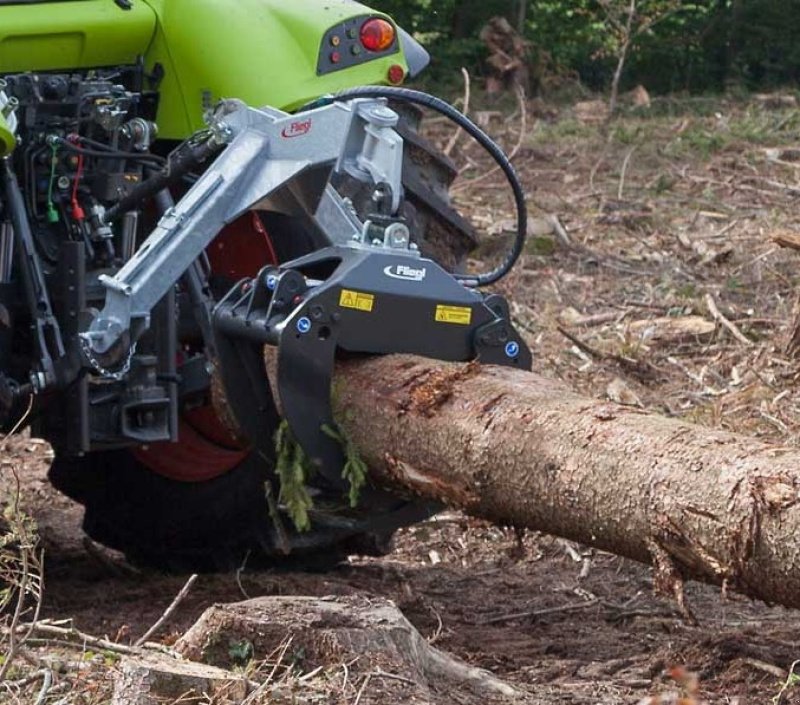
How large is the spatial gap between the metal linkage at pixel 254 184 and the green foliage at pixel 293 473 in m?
0.47

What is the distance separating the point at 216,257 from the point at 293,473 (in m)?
1.05

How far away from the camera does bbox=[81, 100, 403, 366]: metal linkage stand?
14.5ft

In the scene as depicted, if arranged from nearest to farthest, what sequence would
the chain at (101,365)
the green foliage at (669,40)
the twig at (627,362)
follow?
1. the chain at (101,365)
2. the twig at (627,362)
3. the green foliage at (669,40)

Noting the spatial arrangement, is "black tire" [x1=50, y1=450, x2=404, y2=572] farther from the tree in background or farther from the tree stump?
the tree in background

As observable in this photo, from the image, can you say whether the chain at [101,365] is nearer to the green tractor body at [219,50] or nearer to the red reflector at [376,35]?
the green tractor body at [219,50]

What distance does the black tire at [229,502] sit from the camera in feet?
16.7

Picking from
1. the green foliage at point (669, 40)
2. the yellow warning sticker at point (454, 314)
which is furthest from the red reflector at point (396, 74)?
the green foliage at point (669, 40)

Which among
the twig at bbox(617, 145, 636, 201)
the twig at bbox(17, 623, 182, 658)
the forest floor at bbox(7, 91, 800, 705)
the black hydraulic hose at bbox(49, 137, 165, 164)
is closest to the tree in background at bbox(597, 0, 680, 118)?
the forest floor at bbox(7, 91, 800, 705)

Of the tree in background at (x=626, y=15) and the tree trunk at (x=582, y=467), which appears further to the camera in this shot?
the tree in background at (x=626, y=15)

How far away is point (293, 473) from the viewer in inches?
172

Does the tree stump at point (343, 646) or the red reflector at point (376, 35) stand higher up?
the red reflector at point (376, 35)

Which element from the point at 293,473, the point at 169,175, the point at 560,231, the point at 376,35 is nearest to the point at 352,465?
the point at 293,473

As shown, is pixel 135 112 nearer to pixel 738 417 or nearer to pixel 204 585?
pixel 204 585

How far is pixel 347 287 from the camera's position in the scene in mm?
4203
